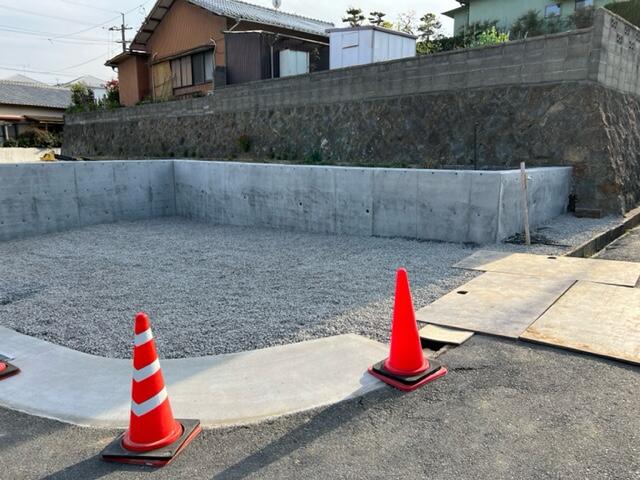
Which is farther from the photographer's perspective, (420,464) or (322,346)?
(322,346)

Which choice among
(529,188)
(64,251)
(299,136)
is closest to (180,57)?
(299,136)

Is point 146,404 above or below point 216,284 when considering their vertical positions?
above

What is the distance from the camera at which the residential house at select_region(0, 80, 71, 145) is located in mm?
35938

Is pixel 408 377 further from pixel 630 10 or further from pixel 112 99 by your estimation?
pixel 112 99

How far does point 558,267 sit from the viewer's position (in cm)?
551

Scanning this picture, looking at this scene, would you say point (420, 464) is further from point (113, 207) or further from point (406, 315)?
point (113, 207)

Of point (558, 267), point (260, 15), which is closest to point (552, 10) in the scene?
point (260, 15)

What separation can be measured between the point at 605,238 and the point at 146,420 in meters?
7.33

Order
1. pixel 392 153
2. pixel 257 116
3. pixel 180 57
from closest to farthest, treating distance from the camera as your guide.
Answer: pixel 392 153 < pixel 257 116 < pixel 180 57

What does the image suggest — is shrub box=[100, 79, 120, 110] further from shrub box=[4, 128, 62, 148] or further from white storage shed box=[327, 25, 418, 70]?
white storage shed box=[327, 25, 418, 70]

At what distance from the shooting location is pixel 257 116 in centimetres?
1538

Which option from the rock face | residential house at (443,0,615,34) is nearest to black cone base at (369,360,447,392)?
the rock face

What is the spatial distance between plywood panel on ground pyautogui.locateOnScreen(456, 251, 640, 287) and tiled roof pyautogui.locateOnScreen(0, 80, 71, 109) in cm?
4102

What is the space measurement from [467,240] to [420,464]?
504 centimetres
